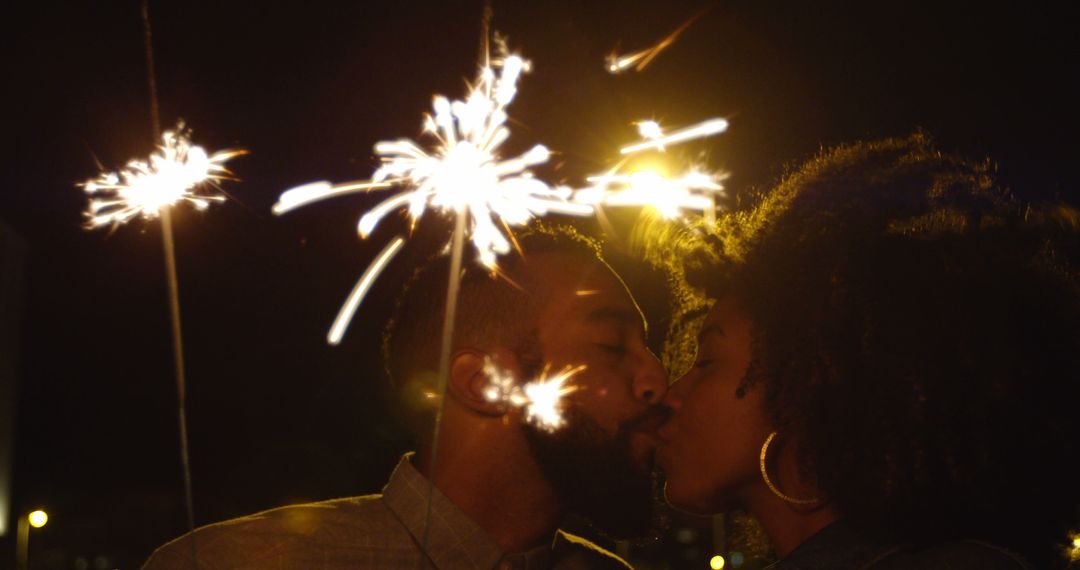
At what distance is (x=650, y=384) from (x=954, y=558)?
1542mm

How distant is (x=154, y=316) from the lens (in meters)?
17.5

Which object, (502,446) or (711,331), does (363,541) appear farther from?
(711,331)

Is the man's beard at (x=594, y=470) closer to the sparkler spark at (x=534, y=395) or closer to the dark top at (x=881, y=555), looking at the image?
the sparkler spark at (x=534, y=395)

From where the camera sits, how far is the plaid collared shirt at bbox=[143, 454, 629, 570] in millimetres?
3475

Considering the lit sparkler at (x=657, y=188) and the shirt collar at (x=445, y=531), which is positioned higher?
the lit sparkler at (x=657, y=188)

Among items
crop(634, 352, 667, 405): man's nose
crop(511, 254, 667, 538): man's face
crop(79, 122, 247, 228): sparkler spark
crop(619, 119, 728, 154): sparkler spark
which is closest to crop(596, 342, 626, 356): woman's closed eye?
crop(511, 254, 667, 538): man's face

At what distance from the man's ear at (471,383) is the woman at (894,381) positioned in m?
0.74

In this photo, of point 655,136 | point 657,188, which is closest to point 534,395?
point 657,188

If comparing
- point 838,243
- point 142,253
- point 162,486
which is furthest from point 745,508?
point 162,486

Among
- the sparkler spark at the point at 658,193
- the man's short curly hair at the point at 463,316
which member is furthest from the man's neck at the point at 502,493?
the sparkler spark at the point at 658,193

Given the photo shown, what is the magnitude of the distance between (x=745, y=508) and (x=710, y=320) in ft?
2.54

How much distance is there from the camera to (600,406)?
4109 millimetres

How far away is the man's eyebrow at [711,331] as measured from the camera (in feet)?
13.0

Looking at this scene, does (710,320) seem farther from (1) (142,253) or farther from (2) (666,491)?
(1) (142,253)
